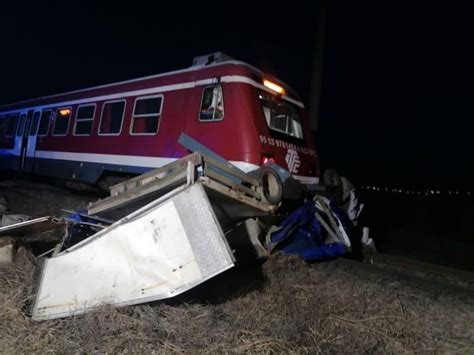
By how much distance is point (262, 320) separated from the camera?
11.2 ft

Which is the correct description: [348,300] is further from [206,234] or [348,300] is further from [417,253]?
[417,253]

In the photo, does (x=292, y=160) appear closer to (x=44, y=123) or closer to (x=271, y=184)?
(x=271, y=184)

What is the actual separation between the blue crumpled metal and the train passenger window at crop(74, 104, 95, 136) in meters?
5.76

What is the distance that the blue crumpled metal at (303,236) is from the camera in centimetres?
522

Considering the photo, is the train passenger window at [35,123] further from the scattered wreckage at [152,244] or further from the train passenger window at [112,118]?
the scattered wreckage at [152,244]

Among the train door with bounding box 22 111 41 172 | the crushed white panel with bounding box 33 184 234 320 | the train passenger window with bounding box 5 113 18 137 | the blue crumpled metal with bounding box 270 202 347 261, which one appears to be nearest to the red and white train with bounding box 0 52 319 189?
the blue crumpled metal with bounding box 270 202 347 261

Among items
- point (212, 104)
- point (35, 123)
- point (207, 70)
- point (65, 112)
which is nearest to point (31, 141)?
point (35, 123)

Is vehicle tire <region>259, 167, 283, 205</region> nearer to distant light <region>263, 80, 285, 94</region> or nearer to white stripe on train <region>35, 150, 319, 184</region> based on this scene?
white stripe on train <region>35, 150, 319, 184</region>

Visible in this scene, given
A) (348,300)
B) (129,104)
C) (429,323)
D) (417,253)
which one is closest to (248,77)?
(129,104)

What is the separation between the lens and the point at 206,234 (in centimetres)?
317

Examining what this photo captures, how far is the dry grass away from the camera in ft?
9.60

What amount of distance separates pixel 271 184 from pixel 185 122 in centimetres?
264

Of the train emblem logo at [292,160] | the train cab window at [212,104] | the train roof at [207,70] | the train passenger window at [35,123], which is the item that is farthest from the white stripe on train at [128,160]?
the train passenger window at [35,123]

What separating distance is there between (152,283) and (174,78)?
5.03m
